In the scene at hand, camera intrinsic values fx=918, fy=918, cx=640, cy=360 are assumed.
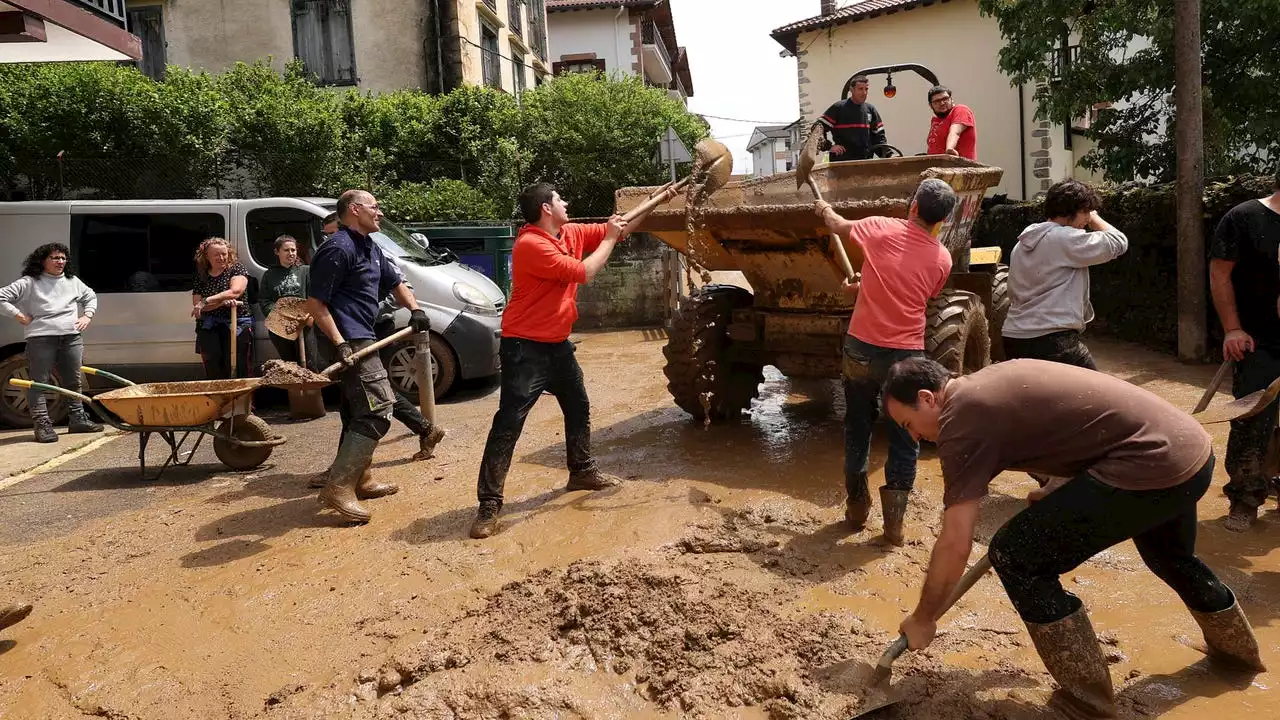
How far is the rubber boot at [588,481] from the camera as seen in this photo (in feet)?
17.6

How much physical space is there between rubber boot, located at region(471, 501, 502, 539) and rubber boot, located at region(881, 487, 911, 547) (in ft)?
6.44

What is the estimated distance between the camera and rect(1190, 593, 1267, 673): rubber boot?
298 centimetres

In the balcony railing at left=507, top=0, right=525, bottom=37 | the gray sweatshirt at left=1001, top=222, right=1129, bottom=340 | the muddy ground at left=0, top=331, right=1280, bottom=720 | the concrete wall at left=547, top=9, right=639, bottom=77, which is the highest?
the concrete wall at left=547, top=9, right=639, bottom=77

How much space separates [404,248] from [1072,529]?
23.1 ft

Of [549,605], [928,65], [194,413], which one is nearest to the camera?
[549,605]

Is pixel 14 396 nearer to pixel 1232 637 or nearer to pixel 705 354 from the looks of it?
pixel 705 354

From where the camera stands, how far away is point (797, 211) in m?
5.37

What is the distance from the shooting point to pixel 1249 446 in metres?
4.39

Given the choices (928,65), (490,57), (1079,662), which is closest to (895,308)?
(1079,662)

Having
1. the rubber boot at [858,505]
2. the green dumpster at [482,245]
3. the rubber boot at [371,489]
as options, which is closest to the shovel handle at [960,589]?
the rubber boot at [858,505]

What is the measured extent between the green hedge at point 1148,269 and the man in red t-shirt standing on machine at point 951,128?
4.08 feet

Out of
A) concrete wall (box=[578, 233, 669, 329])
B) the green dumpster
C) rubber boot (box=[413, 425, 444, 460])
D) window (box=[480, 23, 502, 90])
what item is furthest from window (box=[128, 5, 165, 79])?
rubber boot (box=[413, 425, 444, 460])

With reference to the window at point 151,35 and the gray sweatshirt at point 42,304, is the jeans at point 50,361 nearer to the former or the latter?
the gray sweatshirt at point 42,304

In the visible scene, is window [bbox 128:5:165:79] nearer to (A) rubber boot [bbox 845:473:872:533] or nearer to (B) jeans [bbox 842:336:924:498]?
(B) jeans [bbox 842:336:924:498]
